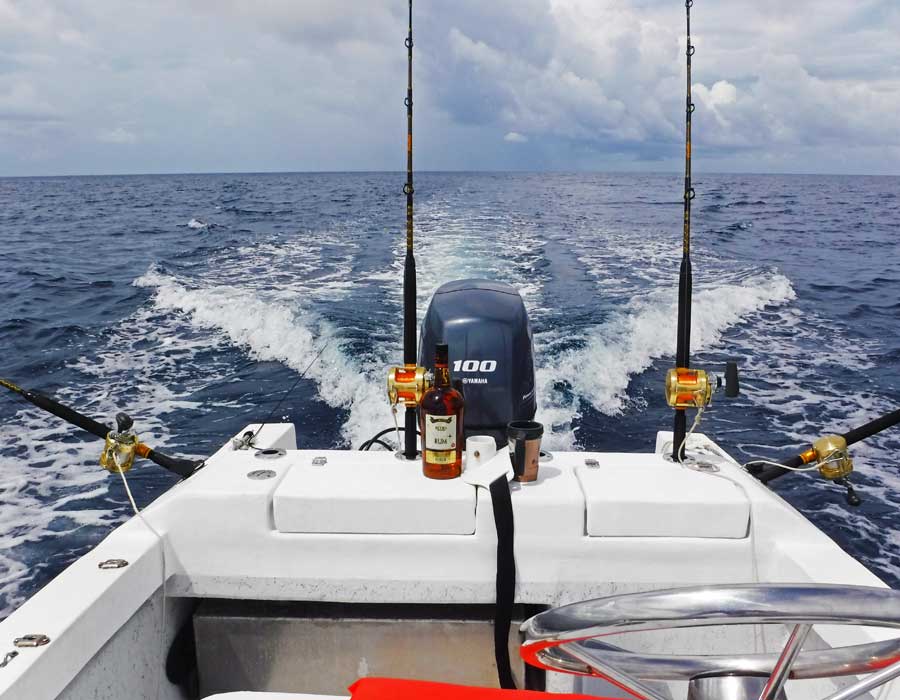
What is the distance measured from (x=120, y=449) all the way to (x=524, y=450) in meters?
0.99

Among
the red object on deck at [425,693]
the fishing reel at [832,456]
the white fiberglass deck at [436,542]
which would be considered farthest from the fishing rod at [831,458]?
the red object on deck at [425,693]

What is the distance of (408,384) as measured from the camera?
72.2 inches

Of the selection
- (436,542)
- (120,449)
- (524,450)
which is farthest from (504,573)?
(120,449)

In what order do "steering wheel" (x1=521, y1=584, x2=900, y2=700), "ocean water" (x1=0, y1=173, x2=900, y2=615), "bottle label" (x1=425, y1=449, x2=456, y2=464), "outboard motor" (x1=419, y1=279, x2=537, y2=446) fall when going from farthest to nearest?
1. "ocean water" (x1=0, y1=173, x2=900, y2=615)
2. "outboard motor" (x1=419, y1=279, x2=537, y2=446)
3. "bottle label" (x1=425, y1=449, x2=456, y2=464)
4. "steering wheel" (x1=521, y1=584, x2=900, y2=700)

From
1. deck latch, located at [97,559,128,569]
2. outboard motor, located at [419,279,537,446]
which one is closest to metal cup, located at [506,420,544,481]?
outboard motor, located at [419,279,537,446]

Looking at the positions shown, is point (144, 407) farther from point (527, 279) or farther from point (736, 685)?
point (736, 685)

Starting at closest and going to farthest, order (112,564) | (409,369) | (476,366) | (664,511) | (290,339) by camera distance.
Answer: (112,564), (664,511), (409,369), (476,366), (290,339)

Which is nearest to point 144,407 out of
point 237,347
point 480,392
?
point 237,347

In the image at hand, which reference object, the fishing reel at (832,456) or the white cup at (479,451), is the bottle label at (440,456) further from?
the fishing reel at (832,456)

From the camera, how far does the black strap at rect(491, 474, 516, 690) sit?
1580mm

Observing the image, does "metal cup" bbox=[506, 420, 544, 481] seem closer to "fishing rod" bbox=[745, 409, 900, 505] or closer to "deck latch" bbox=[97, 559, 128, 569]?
"fishing rod" bbox=[745, 409, 900, 505]

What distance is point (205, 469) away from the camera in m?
1.87

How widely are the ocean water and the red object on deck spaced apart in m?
2.88

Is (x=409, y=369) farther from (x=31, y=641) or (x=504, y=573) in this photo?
(x=31, y=641)
